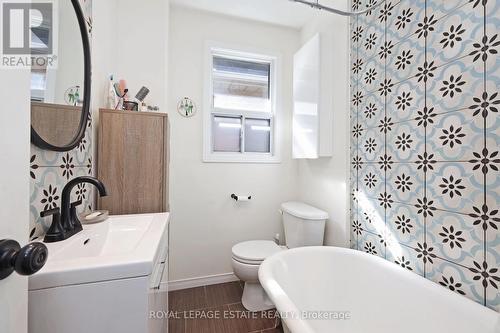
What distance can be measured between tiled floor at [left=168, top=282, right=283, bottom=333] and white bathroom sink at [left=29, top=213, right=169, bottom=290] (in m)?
0.96

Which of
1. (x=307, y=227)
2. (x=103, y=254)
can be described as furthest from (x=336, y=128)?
(x=103, y=254)

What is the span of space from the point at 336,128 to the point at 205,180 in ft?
4.24

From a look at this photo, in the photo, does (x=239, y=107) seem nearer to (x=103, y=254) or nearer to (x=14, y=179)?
(x=103, y=254)

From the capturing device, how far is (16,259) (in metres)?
0.40

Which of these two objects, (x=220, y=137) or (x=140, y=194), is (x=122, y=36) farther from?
(x=140, y=194)

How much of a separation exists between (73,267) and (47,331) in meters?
0.18

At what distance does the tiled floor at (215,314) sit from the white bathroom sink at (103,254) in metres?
0.96

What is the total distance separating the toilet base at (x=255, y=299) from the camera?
1.72 metres

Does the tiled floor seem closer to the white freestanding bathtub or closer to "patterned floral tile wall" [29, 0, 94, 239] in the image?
the white freestanding bathtub

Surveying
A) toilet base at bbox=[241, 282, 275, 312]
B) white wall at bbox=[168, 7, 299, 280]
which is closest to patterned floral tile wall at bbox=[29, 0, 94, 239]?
white wall at bbox=[168, 7, 299, 280]

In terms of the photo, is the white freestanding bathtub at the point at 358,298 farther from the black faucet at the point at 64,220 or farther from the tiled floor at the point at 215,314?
the black faucet at the point at 64,220

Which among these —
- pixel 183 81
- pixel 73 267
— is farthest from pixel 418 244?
pixel 183 81

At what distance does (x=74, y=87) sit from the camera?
107cm

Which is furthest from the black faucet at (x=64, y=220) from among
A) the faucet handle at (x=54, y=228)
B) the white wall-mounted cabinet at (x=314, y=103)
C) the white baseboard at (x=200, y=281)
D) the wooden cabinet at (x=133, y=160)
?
the white wall-mounted cabinet at (x=314, y=103)
